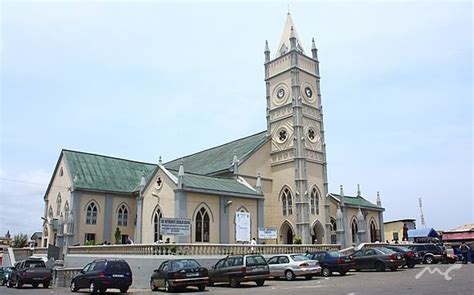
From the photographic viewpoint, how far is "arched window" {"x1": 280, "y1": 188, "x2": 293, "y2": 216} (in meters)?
43.5

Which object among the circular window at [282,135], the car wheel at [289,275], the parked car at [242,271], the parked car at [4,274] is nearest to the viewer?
the parked car at [242,271]

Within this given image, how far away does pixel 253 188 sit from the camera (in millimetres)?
40719

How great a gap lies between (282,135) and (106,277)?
3010 centimetres

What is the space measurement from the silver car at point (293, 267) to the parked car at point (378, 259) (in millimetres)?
4865

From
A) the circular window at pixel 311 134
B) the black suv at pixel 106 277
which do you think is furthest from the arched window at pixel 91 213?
the circular window at pixel 311 134

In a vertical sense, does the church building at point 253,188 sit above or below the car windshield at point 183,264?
above

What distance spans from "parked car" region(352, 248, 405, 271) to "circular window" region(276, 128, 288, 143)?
19666 mm

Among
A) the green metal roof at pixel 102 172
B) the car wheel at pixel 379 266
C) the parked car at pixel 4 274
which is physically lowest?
the parked car at pixel 4 274

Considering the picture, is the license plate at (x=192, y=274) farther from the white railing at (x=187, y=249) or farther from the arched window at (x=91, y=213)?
the arched window at (x=91, y=213)

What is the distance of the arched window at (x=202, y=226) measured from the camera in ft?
112

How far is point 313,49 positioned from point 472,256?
27626 millimetres

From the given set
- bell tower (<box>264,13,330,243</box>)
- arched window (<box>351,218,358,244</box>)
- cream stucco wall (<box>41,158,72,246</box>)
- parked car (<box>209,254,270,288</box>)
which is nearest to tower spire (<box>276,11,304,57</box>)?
bell tower (<box>264,13,330,243</box>)

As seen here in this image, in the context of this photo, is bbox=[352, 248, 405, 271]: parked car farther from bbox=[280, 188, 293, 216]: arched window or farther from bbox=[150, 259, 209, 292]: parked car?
bbox=[280, 188, 293, 216]: arched window

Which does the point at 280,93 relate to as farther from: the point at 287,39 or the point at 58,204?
the point at 58,204
